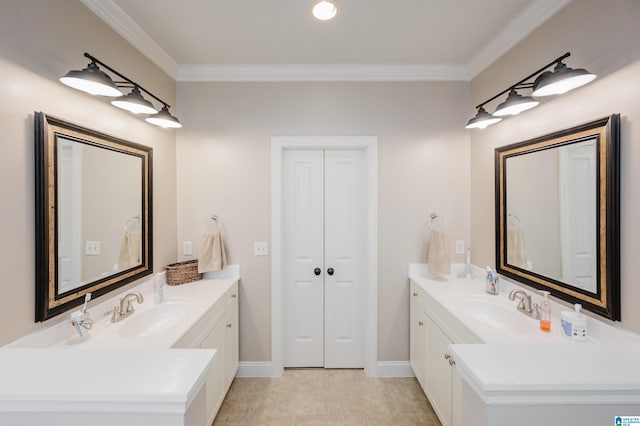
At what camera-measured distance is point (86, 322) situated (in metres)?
1.42

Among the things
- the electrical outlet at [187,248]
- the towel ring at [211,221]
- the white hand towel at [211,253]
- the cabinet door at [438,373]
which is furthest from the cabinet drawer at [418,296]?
the electrical outlet at [187,248]

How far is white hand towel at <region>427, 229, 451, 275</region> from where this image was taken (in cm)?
230

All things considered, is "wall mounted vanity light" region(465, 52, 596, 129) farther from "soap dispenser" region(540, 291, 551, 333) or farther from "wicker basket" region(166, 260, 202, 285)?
"wicker basket" region(166, 260, 202, 285)

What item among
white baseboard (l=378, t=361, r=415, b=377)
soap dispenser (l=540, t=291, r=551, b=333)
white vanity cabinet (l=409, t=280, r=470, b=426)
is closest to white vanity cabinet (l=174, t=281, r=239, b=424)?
white baseboard (l=378, t=361, r=415, b=377)

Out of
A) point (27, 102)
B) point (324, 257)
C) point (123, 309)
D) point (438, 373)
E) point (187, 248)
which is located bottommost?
point (438, 373)

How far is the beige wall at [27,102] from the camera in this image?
1152 mm

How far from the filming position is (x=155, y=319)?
1.84 m

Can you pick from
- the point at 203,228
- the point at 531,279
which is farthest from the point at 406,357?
the point at 203,228

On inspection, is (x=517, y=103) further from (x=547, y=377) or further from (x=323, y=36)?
(x=547, y=377)

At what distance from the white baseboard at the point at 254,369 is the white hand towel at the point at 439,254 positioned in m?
1.72

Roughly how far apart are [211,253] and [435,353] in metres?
1.92

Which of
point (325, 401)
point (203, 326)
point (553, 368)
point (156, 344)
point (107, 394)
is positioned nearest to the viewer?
point (107, 394)

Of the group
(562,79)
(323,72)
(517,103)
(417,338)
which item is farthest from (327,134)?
(417,338)

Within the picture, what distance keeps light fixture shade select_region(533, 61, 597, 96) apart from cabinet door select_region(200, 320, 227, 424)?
2.39 meters
